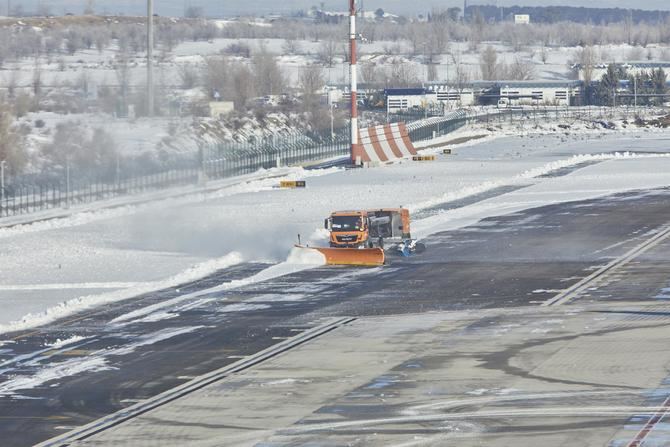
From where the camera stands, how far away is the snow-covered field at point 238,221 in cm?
4106

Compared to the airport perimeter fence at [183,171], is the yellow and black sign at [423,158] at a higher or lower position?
lower

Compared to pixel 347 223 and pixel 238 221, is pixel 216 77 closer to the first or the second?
pixel 238 221

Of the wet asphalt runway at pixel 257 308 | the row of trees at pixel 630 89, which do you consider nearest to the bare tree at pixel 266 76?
the row of trees at pixel 630 89

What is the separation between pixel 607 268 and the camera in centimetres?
4197

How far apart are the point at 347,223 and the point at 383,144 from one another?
43.1 metres

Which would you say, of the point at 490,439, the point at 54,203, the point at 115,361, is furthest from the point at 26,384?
the point at 54,203

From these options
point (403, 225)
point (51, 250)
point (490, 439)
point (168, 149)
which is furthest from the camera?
point (168, 149)

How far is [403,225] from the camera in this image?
4591 cm

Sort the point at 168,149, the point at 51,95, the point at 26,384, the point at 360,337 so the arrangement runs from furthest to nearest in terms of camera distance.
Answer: the point at 51,95, the point at 168,149, the point at 360,337, the point at 26,384

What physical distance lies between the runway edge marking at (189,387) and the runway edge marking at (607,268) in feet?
19.2

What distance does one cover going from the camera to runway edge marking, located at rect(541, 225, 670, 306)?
36.5 meters

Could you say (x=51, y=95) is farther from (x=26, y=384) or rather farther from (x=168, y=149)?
(x=26, y=384)

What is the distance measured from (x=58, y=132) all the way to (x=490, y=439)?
6495 cm

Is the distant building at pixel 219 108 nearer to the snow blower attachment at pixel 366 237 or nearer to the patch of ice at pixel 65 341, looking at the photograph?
the snow blower attachment at pixel 366 237
